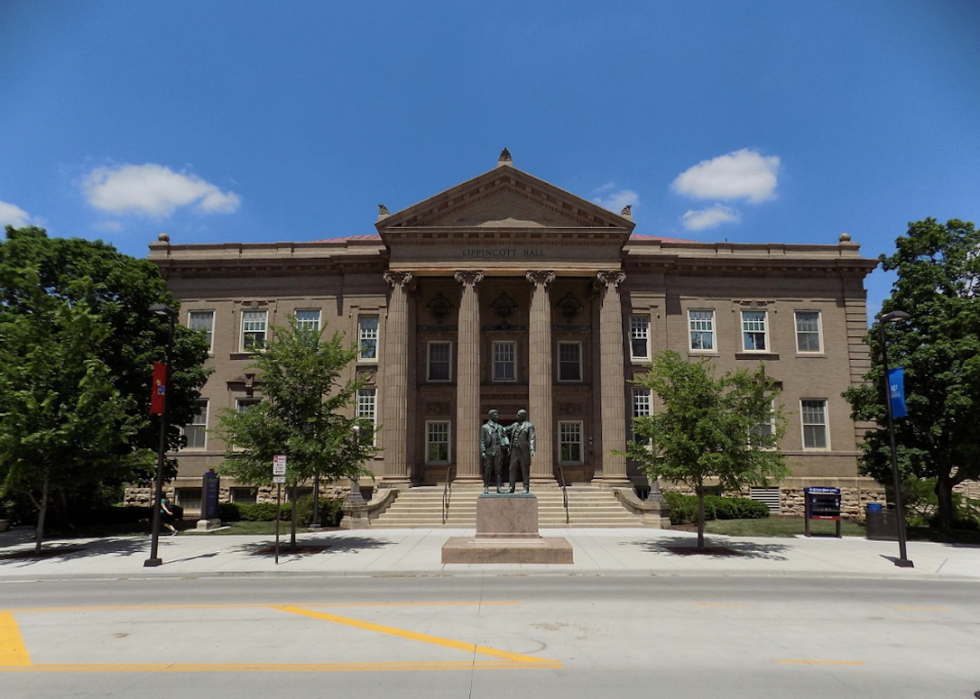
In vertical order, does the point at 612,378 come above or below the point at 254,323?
below

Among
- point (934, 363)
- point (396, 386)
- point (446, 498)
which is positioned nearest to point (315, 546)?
point (446, 498)

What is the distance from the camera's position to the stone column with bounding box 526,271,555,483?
29906 millimetres

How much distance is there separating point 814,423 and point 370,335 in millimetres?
24411

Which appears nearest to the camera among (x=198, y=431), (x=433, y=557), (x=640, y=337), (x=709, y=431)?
(x=433, y=557)

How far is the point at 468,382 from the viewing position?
30781 millimetres

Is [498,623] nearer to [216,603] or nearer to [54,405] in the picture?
[216,603]

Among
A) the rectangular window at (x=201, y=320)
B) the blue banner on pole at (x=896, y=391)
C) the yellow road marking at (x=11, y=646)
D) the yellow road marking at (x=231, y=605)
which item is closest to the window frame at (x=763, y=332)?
the blue banner on pole at (x=896, y=391)

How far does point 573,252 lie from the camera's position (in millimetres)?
32281

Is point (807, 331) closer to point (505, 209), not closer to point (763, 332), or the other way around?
point (763, 332)

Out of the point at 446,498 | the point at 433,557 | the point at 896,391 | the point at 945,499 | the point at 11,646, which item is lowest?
the point at 433,557

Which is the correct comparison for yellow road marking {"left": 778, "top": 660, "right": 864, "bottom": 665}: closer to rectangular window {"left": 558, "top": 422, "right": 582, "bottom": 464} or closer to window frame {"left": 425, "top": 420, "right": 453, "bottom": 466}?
rectangular window {"left": 558, "top": 422, "right": 582, "bottom": 464}

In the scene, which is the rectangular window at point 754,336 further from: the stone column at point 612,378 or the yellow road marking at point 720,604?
the yellow road marking at point 720,604

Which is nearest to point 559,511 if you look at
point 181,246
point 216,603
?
point 216,603

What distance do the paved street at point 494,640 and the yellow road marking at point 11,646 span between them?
39 mm
